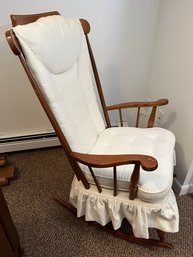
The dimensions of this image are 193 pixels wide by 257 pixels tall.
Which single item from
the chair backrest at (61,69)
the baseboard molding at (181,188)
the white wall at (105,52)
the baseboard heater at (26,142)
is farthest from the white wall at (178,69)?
the baseboard heater at (26,142)

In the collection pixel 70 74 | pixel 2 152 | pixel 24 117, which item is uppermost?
pixel 70 74

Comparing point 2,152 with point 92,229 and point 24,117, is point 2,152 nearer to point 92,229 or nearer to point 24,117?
point 24,117

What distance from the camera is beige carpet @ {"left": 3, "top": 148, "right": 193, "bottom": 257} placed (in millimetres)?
1212

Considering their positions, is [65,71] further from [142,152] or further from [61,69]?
[142,152]

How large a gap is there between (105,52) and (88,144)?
0.83m

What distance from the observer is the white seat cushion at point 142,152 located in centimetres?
99

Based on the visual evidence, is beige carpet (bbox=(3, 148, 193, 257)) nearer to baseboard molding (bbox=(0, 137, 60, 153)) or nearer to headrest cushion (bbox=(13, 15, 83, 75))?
baseboard molding (bbox=(0, 137, 60, 153))

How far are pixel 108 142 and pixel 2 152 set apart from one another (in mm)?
1087

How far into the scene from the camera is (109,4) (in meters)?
1.45

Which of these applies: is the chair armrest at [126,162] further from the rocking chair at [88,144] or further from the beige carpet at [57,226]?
the beige carpet at [57,226]

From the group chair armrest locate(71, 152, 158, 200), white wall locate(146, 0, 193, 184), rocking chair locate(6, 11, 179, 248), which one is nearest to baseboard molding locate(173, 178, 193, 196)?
white wall locate(146, 0, 193, 184)

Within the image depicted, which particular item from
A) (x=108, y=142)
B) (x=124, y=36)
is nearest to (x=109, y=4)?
(x=124, y=36)

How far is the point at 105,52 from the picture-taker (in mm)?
1635

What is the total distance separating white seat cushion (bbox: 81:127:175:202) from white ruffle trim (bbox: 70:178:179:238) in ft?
0.16
